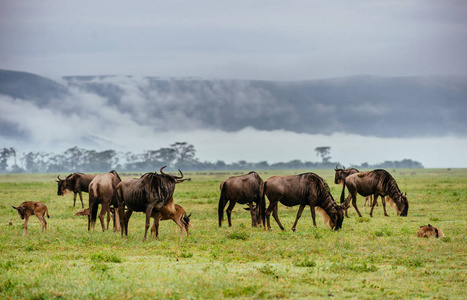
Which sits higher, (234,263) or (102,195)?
(102,195)

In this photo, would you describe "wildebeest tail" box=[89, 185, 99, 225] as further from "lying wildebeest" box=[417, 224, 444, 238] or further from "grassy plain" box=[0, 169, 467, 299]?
"lying wildebeest" box=[417, 224, 444, 238]

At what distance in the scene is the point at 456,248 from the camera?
16391 millimetres

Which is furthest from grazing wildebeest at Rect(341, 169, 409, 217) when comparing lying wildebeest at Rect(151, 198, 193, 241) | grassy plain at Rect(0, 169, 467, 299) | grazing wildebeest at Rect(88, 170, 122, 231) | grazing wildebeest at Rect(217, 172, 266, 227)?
grazing wildebeest at Rect(88, 170, 122, 231)

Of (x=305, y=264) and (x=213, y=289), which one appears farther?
(x=305, y=264)

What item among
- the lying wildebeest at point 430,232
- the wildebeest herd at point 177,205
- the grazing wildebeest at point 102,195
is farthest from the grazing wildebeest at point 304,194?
the grazing wildebeest at point 102,195

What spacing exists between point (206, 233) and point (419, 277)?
9114 millimetres

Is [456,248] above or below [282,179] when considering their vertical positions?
below

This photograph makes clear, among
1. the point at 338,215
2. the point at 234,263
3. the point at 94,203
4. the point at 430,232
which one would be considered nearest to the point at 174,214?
the point at 94,203

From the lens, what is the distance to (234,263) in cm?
1440

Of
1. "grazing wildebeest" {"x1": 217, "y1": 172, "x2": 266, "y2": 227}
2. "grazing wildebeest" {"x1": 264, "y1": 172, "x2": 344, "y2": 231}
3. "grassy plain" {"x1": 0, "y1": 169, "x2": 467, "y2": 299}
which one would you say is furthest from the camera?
"grazing wildebeest" {"x1": 217, "y1": 172, "x2": 266, "y2": 227}

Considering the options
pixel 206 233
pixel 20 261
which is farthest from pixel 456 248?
pixel 20 261

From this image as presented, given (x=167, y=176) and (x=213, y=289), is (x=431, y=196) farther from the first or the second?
(x=213, y=289)

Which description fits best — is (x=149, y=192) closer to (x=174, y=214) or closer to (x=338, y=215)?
(x=174, y=214)

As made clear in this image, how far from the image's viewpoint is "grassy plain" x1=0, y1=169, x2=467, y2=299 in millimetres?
11523
